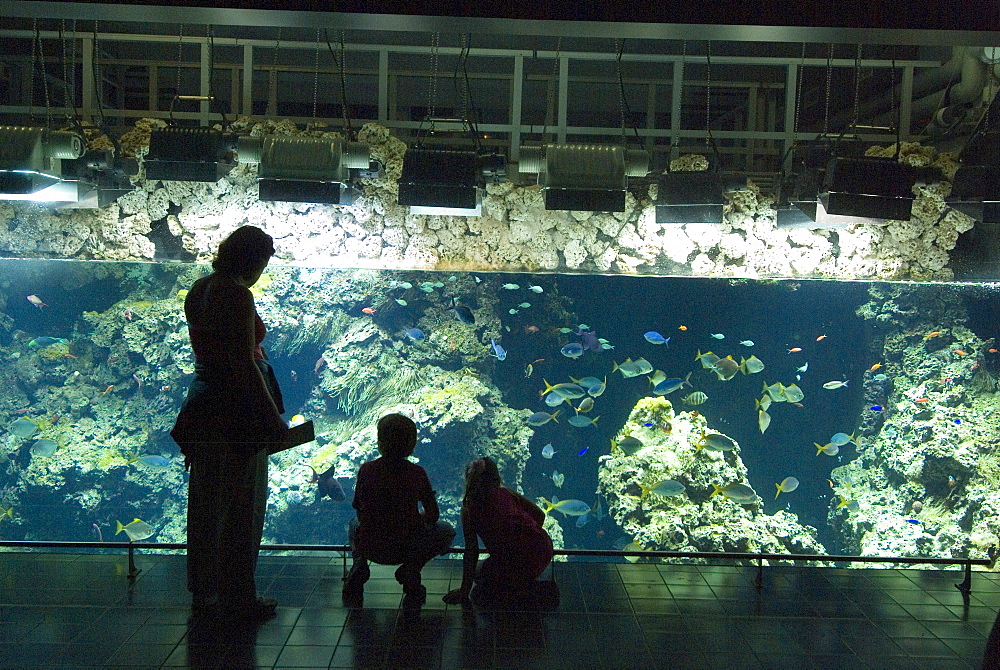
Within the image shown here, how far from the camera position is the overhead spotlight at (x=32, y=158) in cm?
430

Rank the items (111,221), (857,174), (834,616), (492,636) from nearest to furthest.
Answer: (492,636) → (834,616) → (857,174) → (111,221)

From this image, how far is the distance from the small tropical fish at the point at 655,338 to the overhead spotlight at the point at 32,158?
607cm

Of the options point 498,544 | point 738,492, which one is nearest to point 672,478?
point 738,492

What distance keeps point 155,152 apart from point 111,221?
3.75ft

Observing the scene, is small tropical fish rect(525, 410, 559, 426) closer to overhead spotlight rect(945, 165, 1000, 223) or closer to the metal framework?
the metal framework

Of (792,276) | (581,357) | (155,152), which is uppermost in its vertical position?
(155,152)

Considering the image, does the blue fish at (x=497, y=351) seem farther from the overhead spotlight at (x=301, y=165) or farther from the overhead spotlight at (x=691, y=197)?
the overhead spotlight at (x=301, y=165)

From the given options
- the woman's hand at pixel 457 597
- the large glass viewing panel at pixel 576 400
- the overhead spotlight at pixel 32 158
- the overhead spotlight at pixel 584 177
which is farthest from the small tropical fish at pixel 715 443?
the overhead spotlight at pixel 32 158

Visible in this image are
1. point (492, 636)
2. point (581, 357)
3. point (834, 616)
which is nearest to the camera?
point (492, 636)

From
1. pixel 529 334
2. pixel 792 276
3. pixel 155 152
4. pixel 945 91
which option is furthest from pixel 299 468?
pixel 945 91

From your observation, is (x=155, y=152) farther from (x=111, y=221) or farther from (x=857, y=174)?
(x=857, y=174)

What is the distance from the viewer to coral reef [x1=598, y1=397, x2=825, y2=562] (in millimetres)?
9016

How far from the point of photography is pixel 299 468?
905cm

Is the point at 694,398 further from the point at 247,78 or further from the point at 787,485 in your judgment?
the point at 247,78
